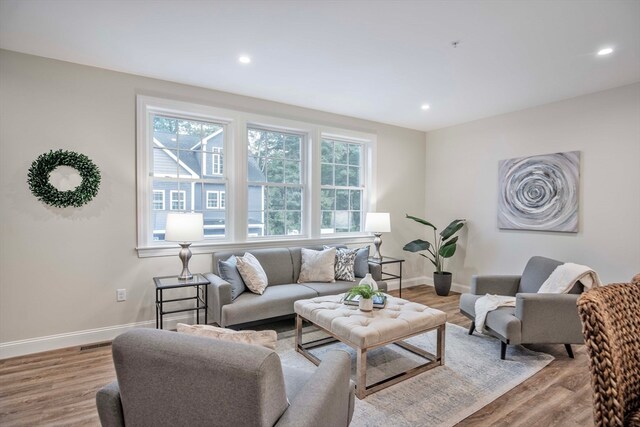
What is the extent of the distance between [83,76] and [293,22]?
2182 millimetres

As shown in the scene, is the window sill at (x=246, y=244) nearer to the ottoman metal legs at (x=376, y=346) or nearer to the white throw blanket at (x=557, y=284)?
the ottoman metal legs at (x=376, y=346)

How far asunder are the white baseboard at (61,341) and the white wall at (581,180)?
4.46 m

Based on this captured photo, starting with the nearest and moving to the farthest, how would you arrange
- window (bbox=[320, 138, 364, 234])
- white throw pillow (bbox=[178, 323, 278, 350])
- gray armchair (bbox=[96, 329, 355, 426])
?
1. gray armchair (bbox=[96, 329, 355, 426])
2. white throw pillow (bbox=[178, 323, 278, 350])
3. window (bbox=[320, 138, 364, 234])

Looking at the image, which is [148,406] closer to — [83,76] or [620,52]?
[83,76]

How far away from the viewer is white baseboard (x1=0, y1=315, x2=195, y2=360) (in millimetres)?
2826

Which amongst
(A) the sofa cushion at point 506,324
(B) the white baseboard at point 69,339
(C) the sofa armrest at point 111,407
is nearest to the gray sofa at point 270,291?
(B) the white baseboard at point 69,339

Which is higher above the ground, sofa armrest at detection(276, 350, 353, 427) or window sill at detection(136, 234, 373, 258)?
window sill at detection(136, 234, 373, 258)

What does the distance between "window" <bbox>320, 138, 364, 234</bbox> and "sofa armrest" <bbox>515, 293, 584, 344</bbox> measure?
2.68 metres

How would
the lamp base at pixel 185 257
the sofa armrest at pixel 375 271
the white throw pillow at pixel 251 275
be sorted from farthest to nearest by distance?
the sofa armrest at pixel 375 271 < the white throw pillow at pixel 251 275 < the lamp base at pixel 185 257

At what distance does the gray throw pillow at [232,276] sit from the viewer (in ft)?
10.7

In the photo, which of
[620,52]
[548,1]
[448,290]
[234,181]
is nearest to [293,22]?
[548,1]

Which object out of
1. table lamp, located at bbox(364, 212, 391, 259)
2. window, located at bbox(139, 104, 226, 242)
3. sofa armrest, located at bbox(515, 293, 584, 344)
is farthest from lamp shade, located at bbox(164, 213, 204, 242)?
sofa armrest, located at bbox(515, 293, 584, 344)

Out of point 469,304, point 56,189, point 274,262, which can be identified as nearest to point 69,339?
point 56,189

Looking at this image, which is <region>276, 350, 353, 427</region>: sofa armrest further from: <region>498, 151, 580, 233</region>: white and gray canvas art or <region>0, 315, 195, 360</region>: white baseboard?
<region>498, 151, 580, 233</region>: white and gray canvas art
